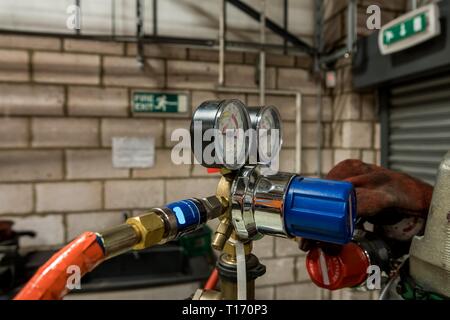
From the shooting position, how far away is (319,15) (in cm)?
192

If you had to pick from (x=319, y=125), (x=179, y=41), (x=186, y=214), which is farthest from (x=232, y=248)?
(x=319, y=125)

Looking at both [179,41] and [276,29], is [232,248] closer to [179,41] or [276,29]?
[179,41]

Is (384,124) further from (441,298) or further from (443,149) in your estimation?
(441,298)

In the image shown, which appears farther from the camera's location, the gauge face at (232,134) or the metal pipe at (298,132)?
the metal pipe at (298,132)

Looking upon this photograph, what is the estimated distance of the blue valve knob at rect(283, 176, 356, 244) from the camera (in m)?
0.43

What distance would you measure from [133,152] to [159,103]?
1.07ft

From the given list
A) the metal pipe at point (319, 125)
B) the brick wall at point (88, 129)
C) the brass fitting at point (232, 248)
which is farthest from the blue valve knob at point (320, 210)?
the metal pipe at point (319, 125)

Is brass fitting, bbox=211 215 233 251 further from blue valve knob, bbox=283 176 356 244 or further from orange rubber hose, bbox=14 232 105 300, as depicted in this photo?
orange rubber hose, bbox=14 232 105 300

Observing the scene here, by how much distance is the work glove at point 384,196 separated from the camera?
555 millimetres

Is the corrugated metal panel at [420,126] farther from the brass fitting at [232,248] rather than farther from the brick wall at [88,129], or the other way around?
the brass fitting at [232,248]

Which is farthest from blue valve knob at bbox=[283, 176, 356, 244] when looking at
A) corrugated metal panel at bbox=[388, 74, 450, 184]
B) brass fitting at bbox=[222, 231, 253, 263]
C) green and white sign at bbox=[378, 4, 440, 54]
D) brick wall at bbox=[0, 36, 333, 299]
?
corrugated metal panel at bbox=[388, 74, 450, 184]

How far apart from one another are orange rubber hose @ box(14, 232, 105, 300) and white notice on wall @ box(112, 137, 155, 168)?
56.0 inches

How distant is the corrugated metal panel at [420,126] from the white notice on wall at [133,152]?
1.48 m
